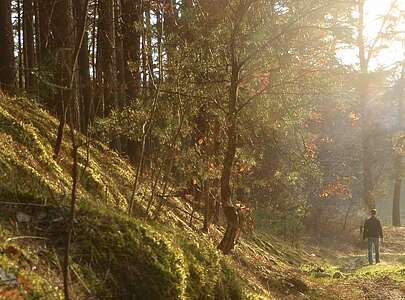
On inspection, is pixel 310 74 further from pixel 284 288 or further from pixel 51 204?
pixel 51 204

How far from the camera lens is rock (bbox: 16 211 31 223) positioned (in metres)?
4.31

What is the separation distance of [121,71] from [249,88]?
6.64 metres

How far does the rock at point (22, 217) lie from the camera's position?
4.31 meters

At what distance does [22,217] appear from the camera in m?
4.36

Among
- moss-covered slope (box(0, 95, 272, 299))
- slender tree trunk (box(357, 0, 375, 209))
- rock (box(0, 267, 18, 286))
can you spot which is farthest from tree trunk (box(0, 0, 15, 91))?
slender tree trunk (box(357, 0, 375, 209))

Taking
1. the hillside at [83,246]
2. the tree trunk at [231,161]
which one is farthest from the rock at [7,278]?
the tree trunk at [231,161]

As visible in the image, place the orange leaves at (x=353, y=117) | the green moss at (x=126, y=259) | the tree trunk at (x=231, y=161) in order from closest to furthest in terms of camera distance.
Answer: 1. the green moss at (x=126, y=259)
2. the tree trunk at (x=231, y=161)
3. the orange leaves at (x=353, y=117)

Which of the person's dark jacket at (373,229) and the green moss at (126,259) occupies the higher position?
the green moss at (126,259)

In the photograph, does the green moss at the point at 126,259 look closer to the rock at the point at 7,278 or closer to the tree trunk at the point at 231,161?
the rock at the point at 7,278

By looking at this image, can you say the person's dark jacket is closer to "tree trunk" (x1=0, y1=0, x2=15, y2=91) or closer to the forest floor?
the forest floor

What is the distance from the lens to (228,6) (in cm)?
938

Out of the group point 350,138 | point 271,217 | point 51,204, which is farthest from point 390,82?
point 51,204

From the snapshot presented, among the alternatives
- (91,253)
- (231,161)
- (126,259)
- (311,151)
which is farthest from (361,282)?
(91,253)

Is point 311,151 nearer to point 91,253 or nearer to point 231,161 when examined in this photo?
point 231,161
